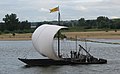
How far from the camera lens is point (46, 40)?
2116 inches

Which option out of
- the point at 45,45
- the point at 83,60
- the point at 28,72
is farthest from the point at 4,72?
the point at 83,60

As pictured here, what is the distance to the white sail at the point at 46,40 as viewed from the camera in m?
53.4

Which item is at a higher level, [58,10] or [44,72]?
[58,10]

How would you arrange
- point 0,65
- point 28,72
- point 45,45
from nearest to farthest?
point 28,72 → point 45,45 → point 0,65

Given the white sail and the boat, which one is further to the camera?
the boat

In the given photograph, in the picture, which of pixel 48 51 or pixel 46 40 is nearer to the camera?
pixel 48 51

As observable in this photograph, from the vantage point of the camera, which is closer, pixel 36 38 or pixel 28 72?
pixel 28 72

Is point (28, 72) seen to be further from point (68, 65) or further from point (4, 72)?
point (68, 65)

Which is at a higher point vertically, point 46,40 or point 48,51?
point 46,40

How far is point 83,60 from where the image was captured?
55.9 metres

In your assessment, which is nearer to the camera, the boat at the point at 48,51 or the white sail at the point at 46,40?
the white sail at the point at 46,40

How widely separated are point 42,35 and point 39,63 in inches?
131

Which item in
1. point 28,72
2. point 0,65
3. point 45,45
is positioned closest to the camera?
point 28,72

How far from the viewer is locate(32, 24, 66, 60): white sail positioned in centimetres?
5338
